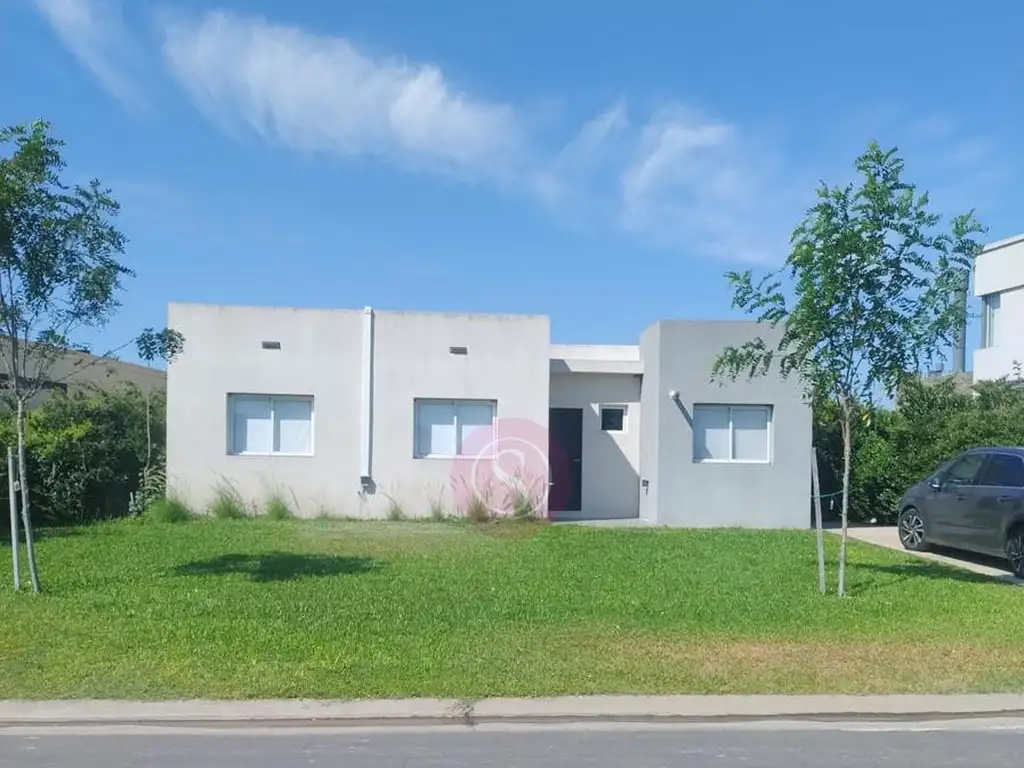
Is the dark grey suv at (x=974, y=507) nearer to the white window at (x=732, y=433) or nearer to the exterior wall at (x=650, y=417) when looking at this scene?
the white window at (x=732, y=433)

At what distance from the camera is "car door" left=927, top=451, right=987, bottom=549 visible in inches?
569

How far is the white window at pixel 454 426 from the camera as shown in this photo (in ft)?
64.0

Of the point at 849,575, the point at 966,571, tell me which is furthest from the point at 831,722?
the point at 966,571

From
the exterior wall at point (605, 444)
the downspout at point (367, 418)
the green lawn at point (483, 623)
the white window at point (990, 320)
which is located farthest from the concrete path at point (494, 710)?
the white window at point (990, 320)

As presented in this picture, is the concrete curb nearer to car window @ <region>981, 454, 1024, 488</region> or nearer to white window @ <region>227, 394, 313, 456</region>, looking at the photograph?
car window @ <region>981, 454, 1024, 488</region>

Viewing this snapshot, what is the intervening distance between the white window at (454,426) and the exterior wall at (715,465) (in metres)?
3.31

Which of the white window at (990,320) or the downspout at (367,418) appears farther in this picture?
the white window at (990,320)

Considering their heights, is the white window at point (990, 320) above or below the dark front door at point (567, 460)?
above

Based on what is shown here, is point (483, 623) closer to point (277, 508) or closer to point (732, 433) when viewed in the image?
point (277, 508)

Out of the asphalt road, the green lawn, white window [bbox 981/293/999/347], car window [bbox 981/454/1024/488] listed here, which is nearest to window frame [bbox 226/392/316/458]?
the green lawn

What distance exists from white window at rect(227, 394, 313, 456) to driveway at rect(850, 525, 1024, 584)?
10.5 m

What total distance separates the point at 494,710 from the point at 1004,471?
32.6 ft

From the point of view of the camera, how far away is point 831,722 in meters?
6.97

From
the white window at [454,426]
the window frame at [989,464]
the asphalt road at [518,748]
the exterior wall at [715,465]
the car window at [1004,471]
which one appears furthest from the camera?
the white window at [454,426]
